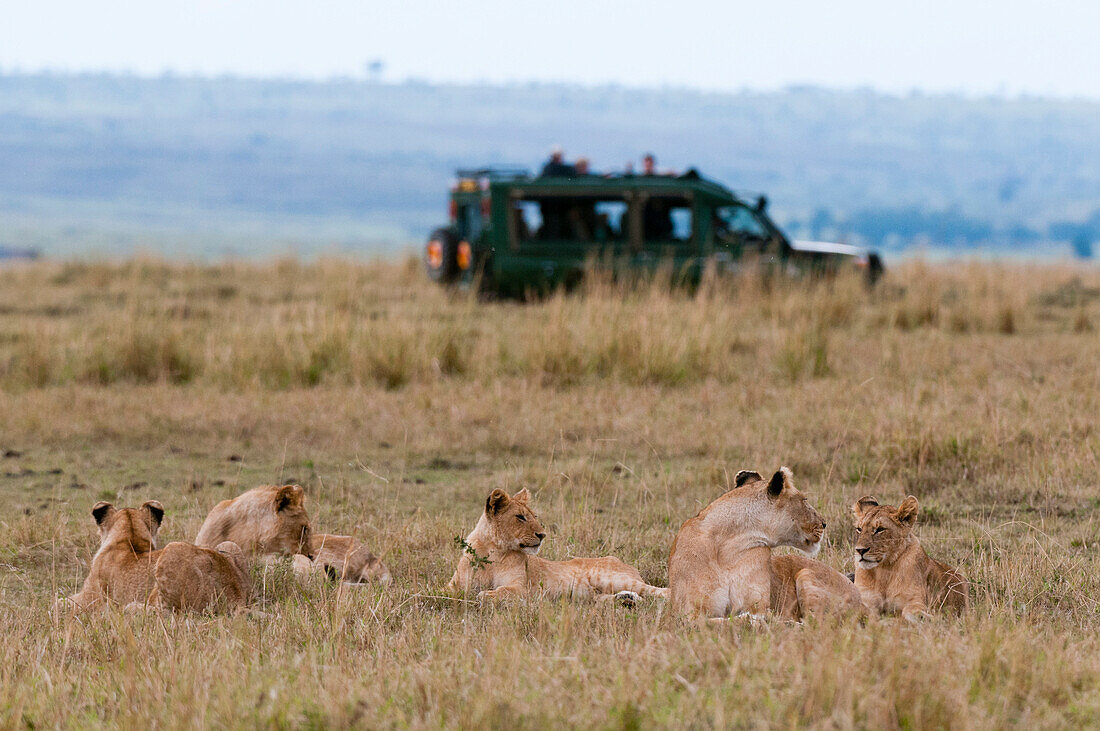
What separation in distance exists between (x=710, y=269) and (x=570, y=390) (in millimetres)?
5869

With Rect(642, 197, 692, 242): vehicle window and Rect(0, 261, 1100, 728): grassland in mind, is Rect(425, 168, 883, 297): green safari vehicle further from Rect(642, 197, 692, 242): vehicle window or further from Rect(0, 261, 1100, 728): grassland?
Rect(0, 261, 1100, 728): grassland

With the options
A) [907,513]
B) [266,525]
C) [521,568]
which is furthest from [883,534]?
[266,525]

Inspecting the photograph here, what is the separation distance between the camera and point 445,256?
18109 millimetres

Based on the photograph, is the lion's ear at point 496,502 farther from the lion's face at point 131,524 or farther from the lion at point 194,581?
the lion's face at point 131,524

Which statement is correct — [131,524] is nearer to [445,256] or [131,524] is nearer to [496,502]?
[496,502]

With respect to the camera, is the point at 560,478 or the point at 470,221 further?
the point at 470,221

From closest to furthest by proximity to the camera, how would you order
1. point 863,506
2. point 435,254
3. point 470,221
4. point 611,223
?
point 863,506 → point 611,223 → point 470,221 → point 435,254

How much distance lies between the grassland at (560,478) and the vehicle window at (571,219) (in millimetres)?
1100

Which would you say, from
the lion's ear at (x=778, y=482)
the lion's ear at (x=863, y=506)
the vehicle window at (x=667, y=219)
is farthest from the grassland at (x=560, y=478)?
the vehicle window at (x=667, y=219)

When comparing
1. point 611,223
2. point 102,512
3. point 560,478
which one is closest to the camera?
point 102,512

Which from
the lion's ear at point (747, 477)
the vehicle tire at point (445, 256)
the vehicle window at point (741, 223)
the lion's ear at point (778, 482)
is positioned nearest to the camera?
the lion's ear at point (778, 482)

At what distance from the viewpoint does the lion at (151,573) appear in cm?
498

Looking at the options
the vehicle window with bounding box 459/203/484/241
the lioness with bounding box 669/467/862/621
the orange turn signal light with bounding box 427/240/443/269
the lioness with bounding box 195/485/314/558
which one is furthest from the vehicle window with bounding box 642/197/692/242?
the lioness with bounding box 669/467/862/621

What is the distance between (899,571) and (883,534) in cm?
15
